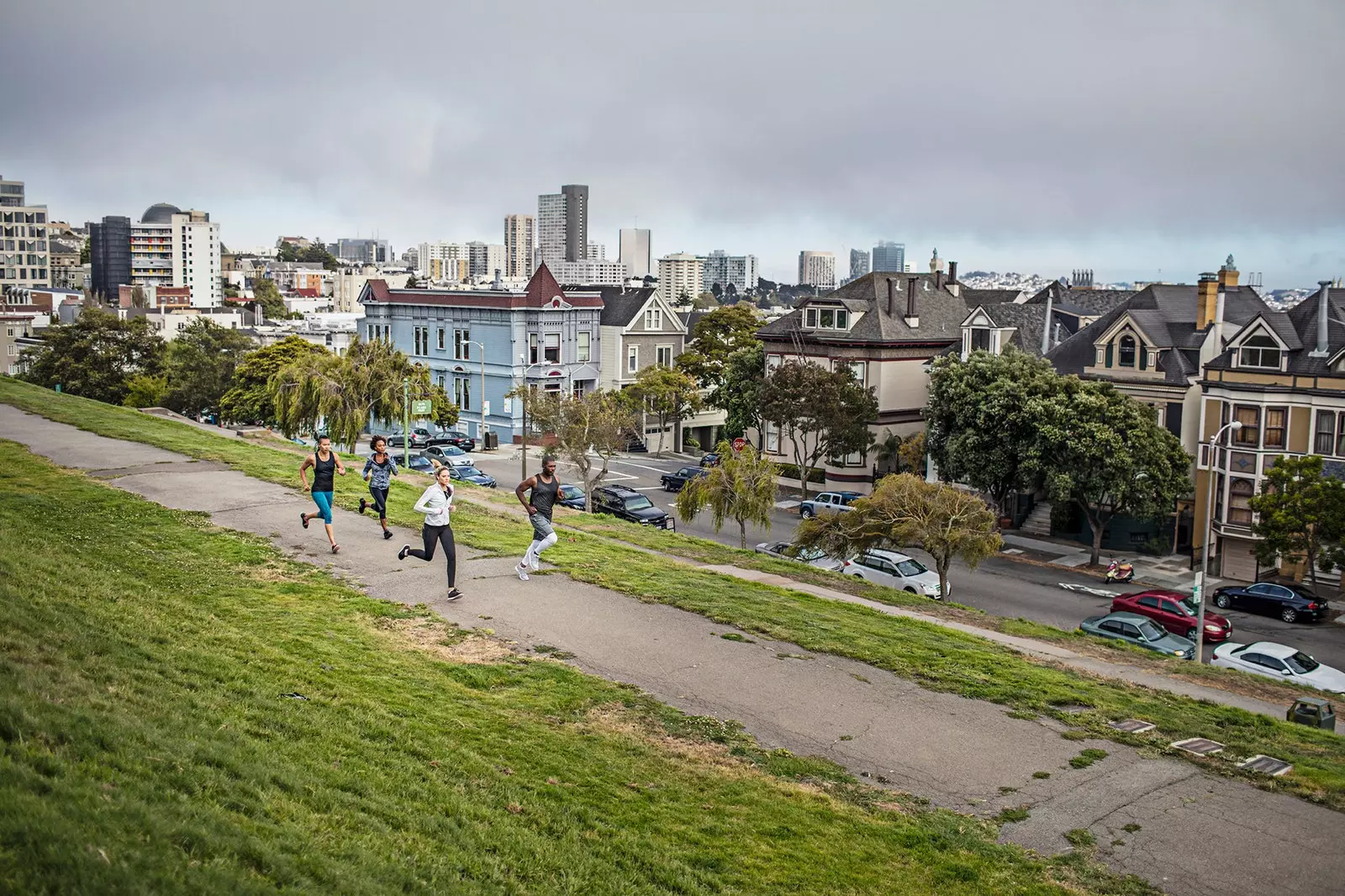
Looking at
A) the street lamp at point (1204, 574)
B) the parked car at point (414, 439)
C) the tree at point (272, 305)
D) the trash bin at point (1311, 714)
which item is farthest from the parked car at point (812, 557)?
the tree at point (272, 305)

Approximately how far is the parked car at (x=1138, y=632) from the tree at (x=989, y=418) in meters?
15.2

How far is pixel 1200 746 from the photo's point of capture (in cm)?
1376

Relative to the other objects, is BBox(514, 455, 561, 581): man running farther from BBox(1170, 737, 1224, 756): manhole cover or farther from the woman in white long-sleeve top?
BBox(1170, 737, 1224, 756): manhole cover

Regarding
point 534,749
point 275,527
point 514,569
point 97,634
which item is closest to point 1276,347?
point 514,569

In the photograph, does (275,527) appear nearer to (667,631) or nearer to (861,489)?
(667,631)

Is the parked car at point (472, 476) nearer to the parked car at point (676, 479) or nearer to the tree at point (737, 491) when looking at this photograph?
the parked car at point (676, 479)

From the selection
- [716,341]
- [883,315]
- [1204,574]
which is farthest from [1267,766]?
[716,341]

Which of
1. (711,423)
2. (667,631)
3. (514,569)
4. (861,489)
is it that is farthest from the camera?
(711,423)

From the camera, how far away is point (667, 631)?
16.3 metres

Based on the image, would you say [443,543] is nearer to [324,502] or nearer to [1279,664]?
[324,502]

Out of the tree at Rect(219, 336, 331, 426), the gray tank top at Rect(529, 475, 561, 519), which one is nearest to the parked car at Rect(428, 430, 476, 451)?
the tree at Rect(219, 336, 331, 426)

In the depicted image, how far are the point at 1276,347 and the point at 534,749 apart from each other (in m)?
38.9

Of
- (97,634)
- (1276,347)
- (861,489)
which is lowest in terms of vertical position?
(861,489)

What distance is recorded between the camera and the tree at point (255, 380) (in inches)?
2739
